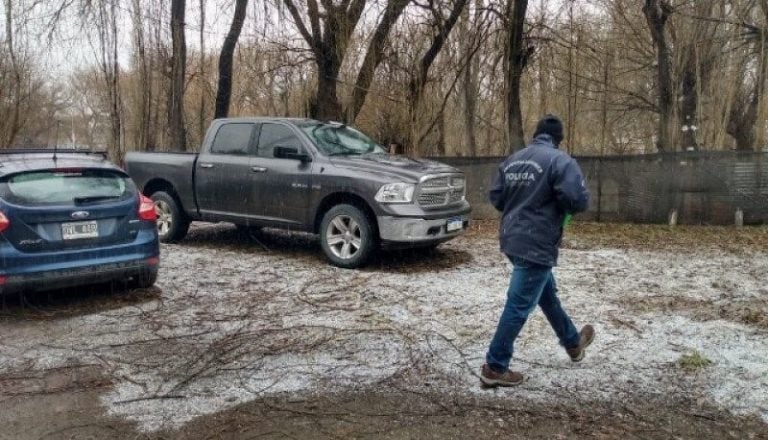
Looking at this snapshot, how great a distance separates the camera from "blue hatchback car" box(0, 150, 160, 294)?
539 centimetres

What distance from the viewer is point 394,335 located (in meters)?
5.16

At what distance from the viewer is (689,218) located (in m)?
10.4

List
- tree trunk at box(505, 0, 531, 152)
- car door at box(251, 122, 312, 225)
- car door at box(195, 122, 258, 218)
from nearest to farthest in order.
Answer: car door at box(251, 122, 312, 225), car door at box(195, 122, 258, 218), tree trunk at box(505, 0, 531, 152)

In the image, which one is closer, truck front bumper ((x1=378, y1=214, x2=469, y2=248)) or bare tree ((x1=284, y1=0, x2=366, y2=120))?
truck front bumper ((x1=378, y1=214, x2=469, y2=248))

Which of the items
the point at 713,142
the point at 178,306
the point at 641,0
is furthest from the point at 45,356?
the point at 641,0

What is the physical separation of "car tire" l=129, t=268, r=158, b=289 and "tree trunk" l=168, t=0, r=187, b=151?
8.47 m

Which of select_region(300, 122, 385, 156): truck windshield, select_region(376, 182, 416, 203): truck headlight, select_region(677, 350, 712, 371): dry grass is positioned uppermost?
select_region(300, 122, 385, 156): truck windshield

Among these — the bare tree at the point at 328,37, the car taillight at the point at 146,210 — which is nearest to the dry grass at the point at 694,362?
the car taillight at the point at 146,210

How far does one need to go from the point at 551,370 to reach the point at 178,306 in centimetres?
362

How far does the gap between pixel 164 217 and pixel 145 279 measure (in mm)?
3282

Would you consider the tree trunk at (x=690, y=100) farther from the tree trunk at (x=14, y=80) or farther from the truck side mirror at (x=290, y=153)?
the tree trunk at (x=14, y=80)

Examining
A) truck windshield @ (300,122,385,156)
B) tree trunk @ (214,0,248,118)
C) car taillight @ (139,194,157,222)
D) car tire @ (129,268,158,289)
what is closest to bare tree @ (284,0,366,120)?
tree trunk @ (214,0,248,118)

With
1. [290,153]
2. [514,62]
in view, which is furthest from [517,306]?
[514,62]

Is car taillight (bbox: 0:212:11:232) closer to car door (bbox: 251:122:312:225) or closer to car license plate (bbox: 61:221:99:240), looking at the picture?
car license plate (bbox: 61:221:99:240)
